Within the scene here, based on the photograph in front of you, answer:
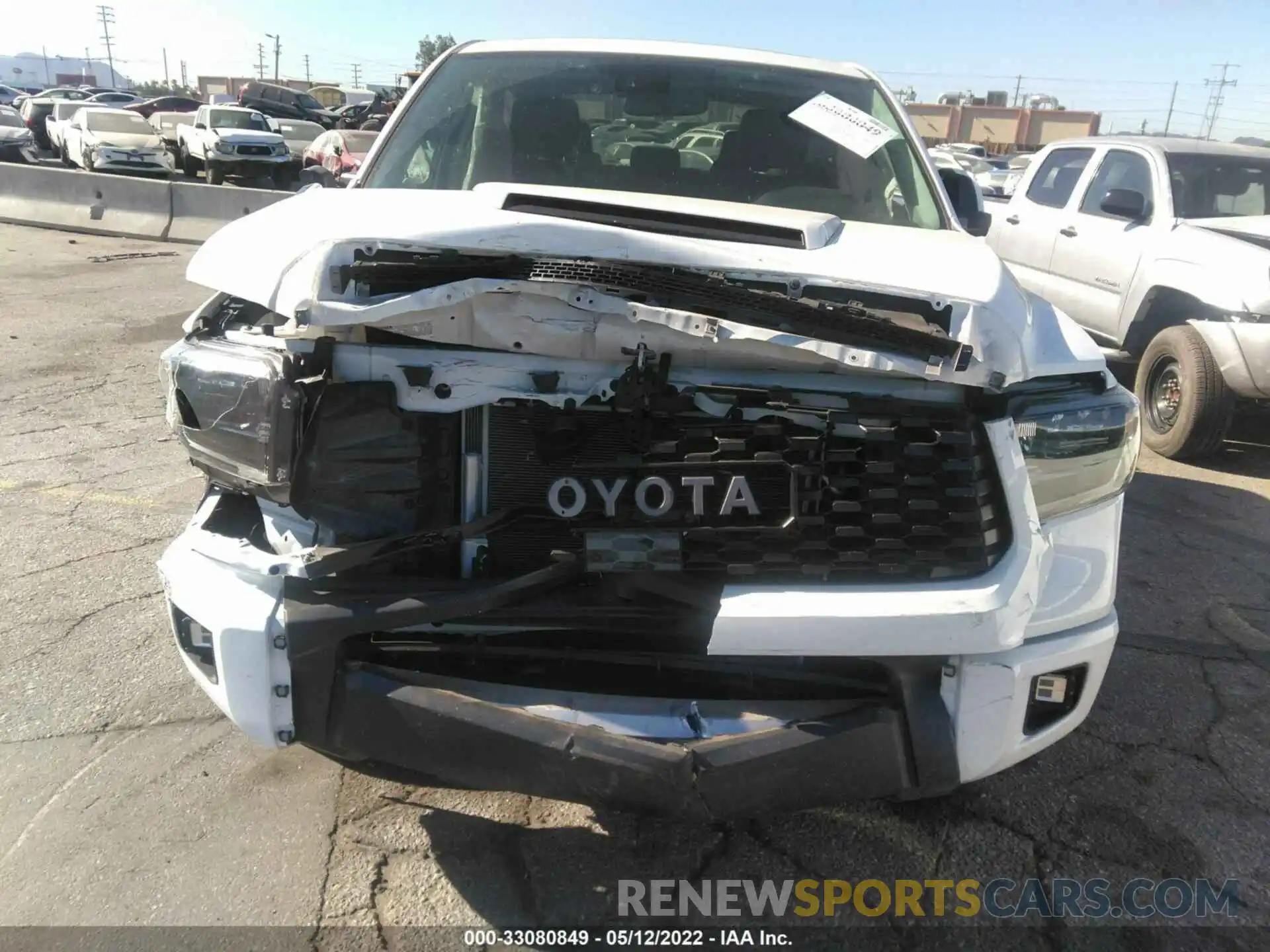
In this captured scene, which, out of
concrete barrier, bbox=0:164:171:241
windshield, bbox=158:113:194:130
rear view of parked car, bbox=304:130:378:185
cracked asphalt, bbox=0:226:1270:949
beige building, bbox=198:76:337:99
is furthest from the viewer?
beige building, bbox=198:76:337:99

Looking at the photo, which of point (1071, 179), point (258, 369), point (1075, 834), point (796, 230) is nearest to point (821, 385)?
point (796, 230)

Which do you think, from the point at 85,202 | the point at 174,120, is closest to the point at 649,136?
the point at 85,202

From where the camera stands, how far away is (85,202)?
13680mm

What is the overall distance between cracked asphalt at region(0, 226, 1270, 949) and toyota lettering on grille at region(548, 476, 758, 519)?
805 mm

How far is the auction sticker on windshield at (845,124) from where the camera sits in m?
3.35

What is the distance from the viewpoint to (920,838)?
2.54 m

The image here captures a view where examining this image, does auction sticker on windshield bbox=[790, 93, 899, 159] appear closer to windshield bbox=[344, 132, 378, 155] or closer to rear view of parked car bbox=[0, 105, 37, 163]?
windshield bbox=[344, 132, 378, 155]

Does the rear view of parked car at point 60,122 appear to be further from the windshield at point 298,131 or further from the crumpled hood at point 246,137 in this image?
the crumpled hood at point 246,137

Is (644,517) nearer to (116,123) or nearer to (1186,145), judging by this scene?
(1186,145)

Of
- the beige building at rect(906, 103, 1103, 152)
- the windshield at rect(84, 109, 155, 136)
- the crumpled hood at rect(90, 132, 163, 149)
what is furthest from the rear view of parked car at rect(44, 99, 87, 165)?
the beige building at rect(906, 103, 1103, 152)

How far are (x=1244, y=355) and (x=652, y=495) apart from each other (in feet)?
16.7

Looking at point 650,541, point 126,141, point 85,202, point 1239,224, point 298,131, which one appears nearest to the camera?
point 650,541

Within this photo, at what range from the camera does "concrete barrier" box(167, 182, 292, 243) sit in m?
12.9

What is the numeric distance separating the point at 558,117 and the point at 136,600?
2.40m
